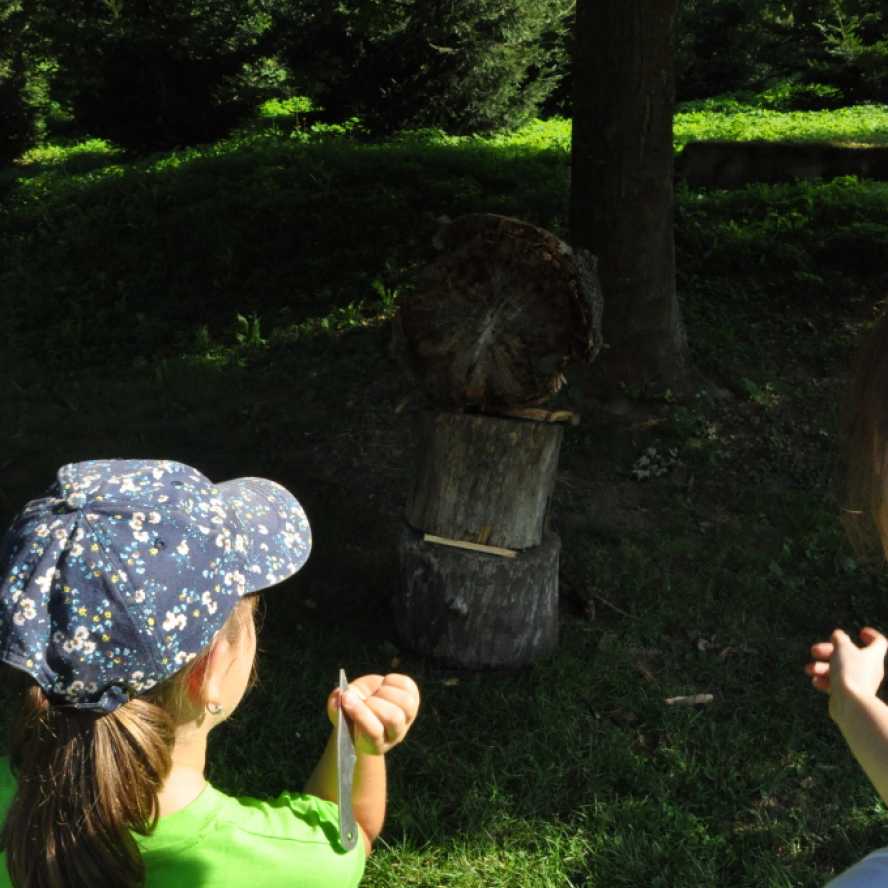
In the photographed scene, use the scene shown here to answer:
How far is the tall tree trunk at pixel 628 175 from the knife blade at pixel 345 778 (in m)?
3.94

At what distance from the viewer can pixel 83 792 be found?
131cm

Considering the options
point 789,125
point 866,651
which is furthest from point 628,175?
point 789,125

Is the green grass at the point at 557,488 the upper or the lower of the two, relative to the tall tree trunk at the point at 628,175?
lower

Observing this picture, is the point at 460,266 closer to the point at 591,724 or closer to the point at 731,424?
the point at 591,724

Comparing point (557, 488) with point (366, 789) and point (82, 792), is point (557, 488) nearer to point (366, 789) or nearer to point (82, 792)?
point (366, 789)

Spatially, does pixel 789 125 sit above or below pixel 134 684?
above

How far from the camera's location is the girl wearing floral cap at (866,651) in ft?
5.08

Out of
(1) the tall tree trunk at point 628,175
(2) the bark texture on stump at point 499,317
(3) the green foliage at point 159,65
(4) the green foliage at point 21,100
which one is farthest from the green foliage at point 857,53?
(2) the bark texture on stump at point 499,317

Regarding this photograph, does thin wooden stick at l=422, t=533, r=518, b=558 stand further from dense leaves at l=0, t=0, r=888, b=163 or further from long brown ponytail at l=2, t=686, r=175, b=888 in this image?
dense leaves at l=0, t=0, r=888, b=163

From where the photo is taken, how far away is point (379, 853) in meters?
2.89

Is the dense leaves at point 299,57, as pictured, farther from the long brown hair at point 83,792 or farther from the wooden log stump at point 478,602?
the long brown hair at point 83,792

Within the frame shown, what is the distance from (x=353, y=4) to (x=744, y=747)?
7304 mm

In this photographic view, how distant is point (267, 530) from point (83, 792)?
1.58 ft

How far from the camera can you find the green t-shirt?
143cm
